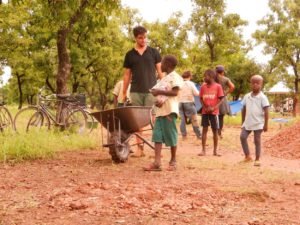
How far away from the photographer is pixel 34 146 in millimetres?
7434

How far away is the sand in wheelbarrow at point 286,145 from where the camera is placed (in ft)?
28.5

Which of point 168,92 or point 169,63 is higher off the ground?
point 169,63

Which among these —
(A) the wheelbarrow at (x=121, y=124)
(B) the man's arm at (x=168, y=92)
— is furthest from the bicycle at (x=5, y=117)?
(B) the man's arm at (x=168, y=92)

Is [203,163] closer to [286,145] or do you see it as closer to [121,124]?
[121,124]

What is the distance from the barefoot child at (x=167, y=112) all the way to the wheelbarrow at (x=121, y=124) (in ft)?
1.23

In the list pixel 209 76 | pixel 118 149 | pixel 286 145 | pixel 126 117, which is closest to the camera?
pixel 126 117

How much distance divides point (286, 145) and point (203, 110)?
2.20 metres

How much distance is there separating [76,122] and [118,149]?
13.7ft

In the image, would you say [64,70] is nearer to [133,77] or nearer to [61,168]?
[133,77]

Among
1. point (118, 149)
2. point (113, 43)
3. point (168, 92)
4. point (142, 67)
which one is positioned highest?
point (113, 43)

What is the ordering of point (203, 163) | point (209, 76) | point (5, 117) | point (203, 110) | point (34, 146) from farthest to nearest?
1. point (5, 117)
2. point (203, 110)
3. point (209, 76)
4. point (34, 146)
5. point (203, 163)

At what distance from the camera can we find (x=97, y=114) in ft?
21.6

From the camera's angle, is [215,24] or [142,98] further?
[215,24]

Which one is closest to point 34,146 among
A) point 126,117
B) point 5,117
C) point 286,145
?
point 126,117
